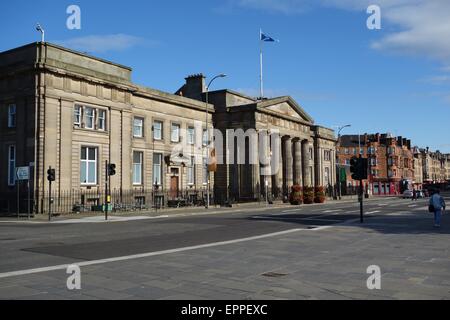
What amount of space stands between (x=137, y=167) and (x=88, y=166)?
22.1 feet

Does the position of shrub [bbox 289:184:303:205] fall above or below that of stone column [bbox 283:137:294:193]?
below

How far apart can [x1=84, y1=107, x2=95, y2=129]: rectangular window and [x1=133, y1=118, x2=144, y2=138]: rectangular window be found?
19.1ft

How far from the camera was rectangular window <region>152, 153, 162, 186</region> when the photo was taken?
4511 cm

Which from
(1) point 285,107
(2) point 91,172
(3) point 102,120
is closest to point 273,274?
(2) point 91,172

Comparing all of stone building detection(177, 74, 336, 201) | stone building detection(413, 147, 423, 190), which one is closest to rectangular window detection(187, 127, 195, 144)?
stone building detection(177, 74, 336, 201)

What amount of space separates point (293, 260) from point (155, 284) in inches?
167

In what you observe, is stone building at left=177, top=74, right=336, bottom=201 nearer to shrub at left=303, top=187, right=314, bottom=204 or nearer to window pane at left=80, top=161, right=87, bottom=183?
shrub at left=303, top=187, right=314, bottom=204

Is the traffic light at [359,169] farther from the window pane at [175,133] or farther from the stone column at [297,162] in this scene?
the stone column at [297,162]

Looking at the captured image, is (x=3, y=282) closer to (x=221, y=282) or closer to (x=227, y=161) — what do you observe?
(x=221, y=282)

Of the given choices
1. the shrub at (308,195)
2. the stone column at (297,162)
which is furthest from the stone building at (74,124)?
the stone column at (297,162)

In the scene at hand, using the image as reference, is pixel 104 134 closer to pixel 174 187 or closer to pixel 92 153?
pixel 92 153

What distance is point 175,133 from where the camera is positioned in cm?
4828

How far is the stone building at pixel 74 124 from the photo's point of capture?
108ft

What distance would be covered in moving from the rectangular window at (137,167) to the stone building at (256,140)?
44.7 ft
